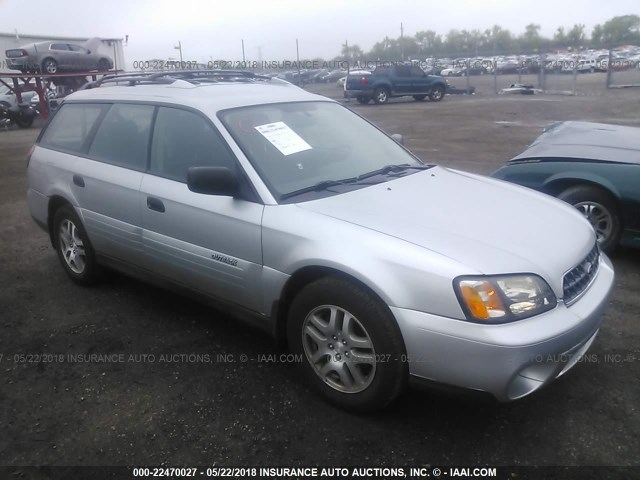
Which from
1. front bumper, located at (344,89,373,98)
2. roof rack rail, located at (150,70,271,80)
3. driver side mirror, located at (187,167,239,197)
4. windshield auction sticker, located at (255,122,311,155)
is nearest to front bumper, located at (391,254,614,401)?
driver side mirror, located at (187,167,239,197)

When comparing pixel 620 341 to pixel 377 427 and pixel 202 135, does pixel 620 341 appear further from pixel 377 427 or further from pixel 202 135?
pixel 202 135

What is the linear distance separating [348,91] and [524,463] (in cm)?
2180

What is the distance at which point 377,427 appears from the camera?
273 centimetres

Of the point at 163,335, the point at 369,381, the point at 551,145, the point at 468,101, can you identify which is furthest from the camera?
the point at 468,101

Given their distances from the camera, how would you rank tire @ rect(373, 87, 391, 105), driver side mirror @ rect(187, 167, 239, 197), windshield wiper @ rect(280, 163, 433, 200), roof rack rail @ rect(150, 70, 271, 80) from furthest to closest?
tire @ rect(373, 87, 391, 105)
roof rack rail @ rect(150, 70, 271, 80)
windshield wiper @ rect(280, 163, 433, 200)
driver side mirror @ rect(187, 167, 239, 197)

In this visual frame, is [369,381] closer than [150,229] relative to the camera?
Yes

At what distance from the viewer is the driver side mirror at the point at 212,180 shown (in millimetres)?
2975

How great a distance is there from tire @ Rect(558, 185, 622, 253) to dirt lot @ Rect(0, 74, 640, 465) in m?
0.32

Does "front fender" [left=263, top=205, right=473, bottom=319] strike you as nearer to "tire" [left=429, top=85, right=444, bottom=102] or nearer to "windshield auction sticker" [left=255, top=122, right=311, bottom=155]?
"windshield auction sticker" [left=255, top=122, right=311, bottom=155]

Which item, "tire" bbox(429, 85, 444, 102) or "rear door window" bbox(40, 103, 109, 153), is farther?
"tire" bbox(429, 85, 444, 102)

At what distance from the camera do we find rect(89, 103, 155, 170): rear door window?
380 centimetres

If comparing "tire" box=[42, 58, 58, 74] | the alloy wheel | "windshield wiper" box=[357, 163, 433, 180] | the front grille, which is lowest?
the alloy wheel

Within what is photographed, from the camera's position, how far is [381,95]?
76.8ft

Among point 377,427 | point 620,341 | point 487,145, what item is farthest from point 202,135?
point 487,145
